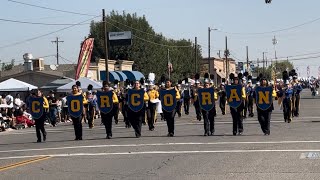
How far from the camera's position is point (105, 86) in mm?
19938

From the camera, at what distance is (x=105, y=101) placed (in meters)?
19.3

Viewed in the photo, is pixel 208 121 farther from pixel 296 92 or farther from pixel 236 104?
pixel 296 92

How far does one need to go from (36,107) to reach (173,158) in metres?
7.62

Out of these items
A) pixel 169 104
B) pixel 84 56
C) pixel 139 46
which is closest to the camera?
pixel 169 104

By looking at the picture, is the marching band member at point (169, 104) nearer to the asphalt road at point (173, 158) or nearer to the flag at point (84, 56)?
the asphalt road at point (173, 158)

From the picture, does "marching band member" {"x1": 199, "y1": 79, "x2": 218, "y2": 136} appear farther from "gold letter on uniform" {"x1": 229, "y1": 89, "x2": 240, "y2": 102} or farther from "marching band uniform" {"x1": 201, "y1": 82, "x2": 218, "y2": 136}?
"gold letter on uniform" {"x1": 229, "y1": 89, "x2": 240, "y2": 102}

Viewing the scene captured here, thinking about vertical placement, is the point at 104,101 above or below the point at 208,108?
above

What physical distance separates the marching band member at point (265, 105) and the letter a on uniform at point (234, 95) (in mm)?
630

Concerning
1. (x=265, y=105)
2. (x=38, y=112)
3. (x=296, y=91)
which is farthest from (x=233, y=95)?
(x=296, y=91)

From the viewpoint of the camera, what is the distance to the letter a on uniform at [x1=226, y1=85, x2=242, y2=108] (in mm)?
18312

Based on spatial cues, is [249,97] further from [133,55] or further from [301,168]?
[133,55]

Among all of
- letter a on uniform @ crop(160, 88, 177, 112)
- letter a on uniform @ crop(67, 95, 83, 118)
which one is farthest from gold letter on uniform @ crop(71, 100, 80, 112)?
letter a on uniform @ crop(160, 88, 177, 112)

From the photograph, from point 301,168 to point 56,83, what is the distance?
34.3 metres

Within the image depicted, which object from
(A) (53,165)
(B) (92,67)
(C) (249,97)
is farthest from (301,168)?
(B) (92,67)
